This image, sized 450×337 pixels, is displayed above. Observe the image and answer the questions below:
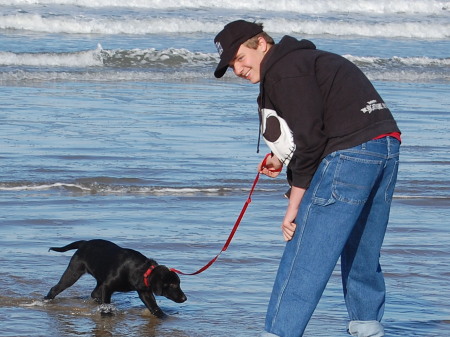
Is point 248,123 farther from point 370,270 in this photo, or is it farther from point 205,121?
point 370,270

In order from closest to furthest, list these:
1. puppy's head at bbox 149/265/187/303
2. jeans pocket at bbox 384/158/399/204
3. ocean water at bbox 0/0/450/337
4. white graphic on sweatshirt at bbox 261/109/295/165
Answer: white graphic on sweatshirt at bbox 261/109/295/165, jeans pocket at bbox 384/158/399/204, puppy's head at bbox 149/265/187/303, ocean water at bbox 0/0/450/337

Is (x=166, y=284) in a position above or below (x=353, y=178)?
below

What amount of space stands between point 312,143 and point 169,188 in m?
4.91

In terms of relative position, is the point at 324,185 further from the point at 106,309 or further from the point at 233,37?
the point at 106,309

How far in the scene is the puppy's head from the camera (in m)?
5.46

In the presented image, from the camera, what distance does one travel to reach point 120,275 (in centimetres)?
556

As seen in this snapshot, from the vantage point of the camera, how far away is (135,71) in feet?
58.4

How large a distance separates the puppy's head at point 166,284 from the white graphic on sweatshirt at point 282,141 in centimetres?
169

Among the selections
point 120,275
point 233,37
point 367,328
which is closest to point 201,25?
point 120,275

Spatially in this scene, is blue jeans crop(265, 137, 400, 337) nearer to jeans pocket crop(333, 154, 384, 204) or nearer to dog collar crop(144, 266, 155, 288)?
jeans pocket crop(333, 154, 384, 204)

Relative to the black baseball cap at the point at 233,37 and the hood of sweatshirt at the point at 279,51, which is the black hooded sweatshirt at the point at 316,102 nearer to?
the hood of sweatshirt at the point at 279,51

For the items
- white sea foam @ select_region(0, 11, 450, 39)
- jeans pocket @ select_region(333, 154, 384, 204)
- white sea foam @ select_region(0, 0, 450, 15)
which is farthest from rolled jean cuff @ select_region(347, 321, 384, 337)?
white sea foam @ select_region(0, 0, 450, 15)

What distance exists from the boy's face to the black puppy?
1882 millimetres

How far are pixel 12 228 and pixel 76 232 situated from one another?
489 millimetres
